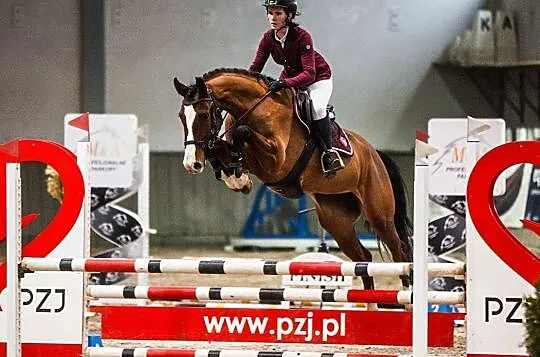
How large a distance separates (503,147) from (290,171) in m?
1.19

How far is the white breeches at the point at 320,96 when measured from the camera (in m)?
4.43

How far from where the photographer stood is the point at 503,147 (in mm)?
3379

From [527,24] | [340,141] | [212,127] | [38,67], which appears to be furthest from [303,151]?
[527,24]

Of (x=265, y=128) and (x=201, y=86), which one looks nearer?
(x=201, y=86)

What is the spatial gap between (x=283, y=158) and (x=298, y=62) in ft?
1.37

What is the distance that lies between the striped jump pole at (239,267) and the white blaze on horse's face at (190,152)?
545 mm

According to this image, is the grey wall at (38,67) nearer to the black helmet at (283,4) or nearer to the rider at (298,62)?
the rider at (298,62)

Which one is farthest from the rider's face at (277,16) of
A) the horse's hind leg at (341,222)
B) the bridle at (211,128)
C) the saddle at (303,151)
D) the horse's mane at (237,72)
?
the horse's hind leg at (341,222)

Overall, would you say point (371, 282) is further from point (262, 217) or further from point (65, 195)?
point (262, 217)

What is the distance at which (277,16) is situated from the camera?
166 inches

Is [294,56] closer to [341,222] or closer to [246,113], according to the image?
[246,113]

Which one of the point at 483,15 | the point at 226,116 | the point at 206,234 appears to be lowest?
the point at 206,234

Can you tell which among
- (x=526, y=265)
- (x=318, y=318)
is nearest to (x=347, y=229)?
(x=318, y=318)

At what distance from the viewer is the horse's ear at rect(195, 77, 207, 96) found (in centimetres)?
390
